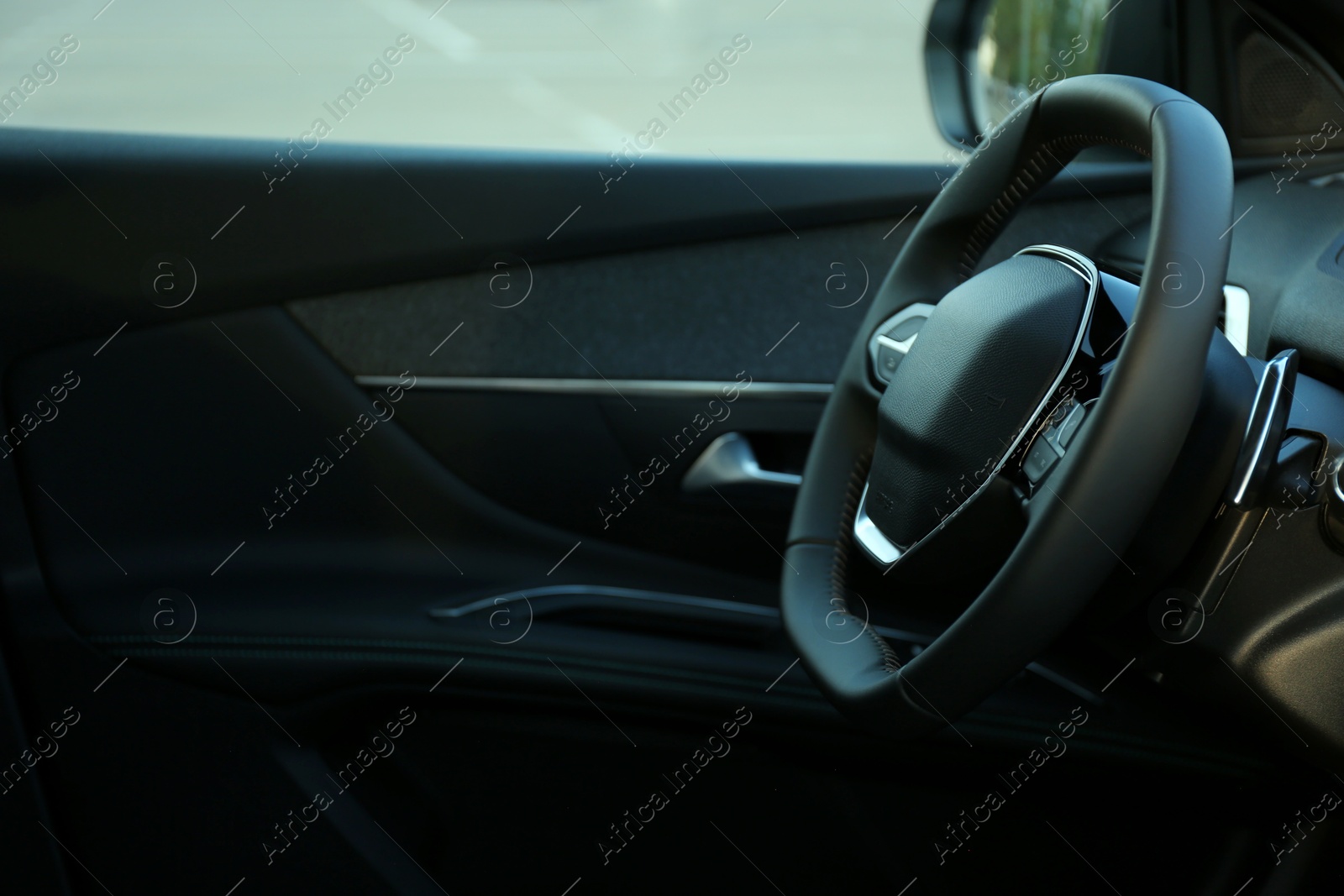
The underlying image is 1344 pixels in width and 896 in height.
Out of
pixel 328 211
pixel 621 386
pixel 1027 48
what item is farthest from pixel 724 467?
pixel 1027 48

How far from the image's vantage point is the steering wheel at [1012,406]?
2.10ft

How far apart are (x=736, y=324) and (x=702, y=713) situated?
481mm

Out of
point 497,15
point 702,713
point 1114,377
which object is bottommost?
point 702,713

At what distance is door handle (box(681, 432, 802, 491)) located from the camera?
1.41 meters

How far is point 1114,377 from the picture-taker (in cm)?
64

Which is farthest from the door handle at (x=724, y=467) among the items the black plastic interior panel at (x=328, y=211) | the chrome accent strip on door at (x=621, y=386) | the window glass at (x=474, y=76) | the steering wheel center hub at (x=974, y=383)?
the steering wheel center hub at (x=974, y=383)

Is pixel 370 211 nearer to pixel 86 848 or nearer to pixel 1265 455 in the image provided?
pixel 86 848

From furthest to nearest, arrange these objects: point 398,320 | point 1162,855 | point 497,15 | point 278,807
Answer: point 497,15 → point 398,320 → point 278,807 → point 1162,855

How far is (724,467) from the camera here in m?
1.42

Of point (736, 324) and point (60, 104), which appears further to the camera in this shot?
point (736, 324)

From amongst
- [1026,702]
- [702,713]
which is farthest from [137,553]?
[1026,702]

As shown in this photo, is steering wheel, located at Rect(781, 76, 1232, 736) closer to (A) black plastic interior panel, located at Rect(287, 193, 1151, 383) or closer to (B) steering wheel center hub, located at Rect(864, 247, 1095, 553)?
(B) steering wheel center hub, located at Rect(864, 247, 1095, 553)

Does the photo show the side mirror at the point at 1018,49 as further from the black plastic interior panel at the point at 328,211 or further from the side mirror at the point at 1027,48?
the black plastic interior panel at the point at 328,211

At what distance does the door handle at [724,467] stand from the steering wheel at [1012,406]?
0.38 metres
